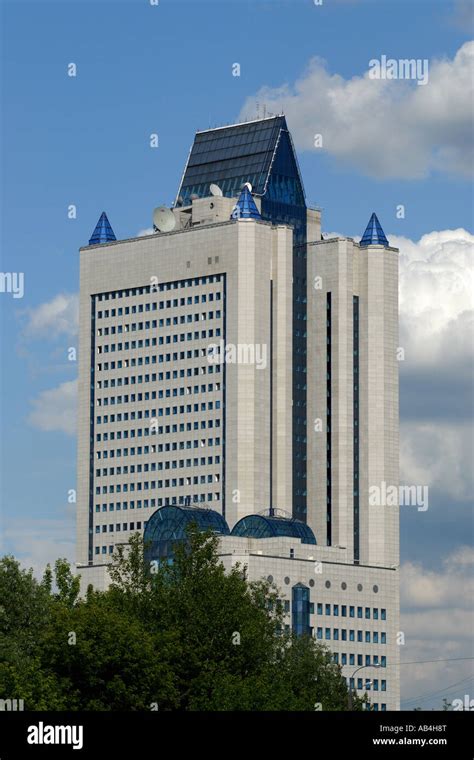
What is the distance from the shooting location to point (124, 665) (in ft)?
375

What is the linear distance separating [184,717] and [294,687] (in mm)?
77720

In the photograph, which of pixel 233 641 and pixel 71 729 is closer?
pixel 71 729

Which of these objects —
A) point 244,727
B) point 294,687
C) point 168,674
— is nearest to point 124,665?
point 168,674

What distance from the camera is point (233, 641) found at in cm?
12769

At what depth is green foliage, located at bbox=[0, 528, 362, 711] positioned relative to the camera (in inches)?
4456

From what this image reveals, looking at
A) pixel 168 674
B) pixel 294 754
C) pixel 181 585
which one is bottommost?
pixel 294 754

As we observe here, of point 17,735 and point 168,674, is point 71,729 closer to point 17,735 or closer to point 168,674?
point 17,735

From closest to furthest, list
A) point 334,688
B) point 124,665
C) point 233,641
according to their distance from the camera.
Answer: point 124,665 → point 233,641 → point 334,688

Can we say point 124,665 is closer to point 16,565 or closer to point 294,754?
point 16,565

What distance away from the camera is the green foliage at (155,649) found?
11319 centimetres

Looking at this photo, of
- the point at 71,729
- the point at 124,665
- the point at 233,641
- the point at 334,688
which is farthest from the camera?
the point at 334,688

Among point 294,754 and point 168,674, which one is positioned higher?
point 168,674

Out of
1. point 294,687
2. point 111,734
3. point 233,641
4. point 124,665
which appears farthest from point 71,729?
point 294,687

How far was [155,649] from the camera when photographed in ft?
401
